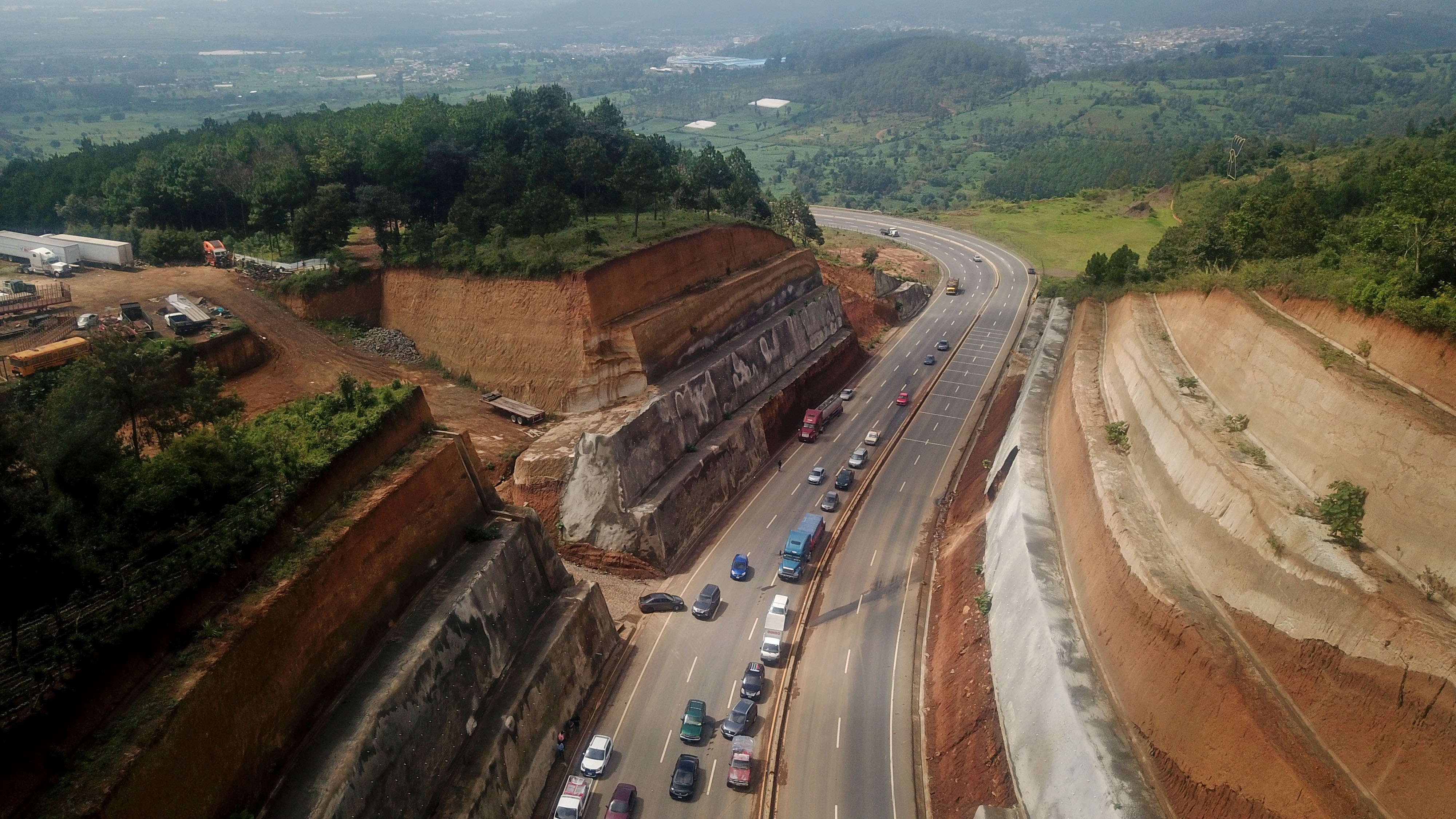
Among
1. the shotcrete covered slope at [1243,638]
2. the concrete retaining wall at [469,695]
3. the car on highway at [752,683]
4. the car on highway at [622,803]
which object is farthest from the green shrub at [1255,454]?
the concrete retaining wall at [469,695]

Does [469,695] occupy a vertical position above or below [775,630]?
above

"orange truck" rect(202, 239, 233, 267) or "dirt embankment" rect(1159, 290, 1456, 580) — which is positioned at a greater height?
"dirt embankment" rect(1159, 290, 1456, 580)

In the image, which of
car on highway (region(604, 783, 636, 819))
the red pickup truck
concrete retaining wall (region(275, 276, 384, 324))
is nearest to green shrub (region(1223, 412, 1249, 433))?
the red pickup truck

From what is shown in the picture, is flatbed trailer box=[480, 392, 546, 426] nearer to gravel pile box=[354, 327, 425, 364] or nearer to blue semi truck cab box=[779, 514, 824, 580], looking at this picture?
gravel pile box=[354, 327, 425, 364]

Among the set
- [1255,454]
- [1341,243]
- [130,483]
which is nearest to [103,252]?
[130,483]

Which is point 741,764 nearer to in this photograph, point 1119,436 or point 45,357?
point 1119,436

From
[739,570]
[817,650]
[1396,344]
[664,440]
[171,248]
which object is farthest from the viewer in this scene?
[171,248]

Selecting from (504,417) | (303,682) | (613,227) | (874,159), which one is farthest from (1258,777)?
(874,159)
